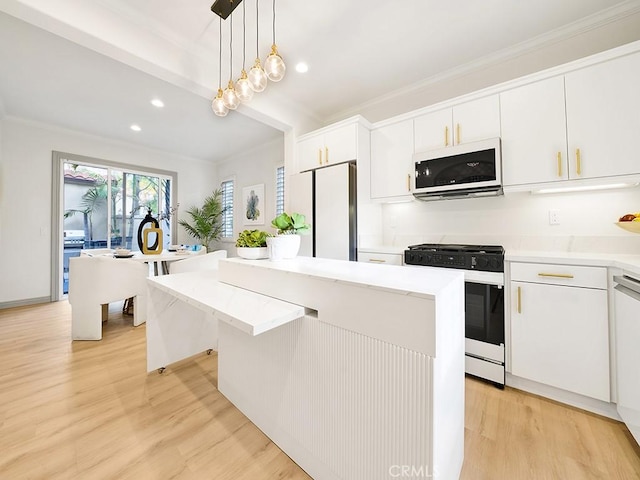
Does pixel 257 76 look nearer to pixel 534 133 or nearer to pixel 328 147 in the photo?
pixel 328 147

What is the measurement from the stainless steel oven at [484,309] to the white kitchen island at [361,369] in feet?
2.96

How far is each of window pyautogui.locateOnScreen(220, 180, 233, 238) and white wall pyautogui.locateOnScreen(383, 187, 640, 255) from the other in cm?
409

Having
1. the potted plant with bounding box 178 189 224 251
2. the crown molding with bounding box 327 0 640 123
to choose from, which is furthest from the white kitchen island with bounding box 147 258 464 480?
the potted plant with bounding box 178 189 224 251

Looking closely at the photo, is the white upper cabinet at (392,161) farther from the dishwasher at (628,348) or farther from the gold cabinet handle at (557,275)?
the dishwasher at (628,348)

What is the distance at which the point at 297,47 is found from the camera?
228 cm

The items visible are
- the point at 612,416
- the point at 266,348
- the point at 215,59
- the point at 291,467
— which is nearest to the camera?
the point at 291,467

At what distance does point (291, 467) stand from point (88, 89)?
4176mm

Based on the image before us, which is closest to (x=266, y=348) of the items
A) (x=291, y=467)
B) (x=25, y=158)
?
(x=291, y=467)

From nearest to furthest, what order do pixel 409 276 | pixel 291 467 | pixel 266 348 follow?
pixel 409 276 → pixel 291 467 → pixel 266 348

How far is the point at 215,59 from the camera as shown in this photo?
241cm

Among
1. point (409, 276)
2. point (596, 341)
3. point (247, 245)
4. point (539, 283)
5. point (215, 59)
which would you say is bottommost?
point (596, 341)

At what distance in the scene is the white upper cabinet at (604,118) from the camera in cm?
166

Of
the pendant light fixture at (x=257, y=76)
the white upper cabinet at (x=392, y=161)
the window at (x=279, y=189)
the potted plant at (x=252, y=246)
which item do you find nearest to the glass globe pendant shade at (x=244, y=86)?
the pendant light fixture at (x=257, y=76)

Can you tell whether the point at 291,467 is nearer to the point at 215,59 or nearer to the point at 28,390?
the point at 28,390
